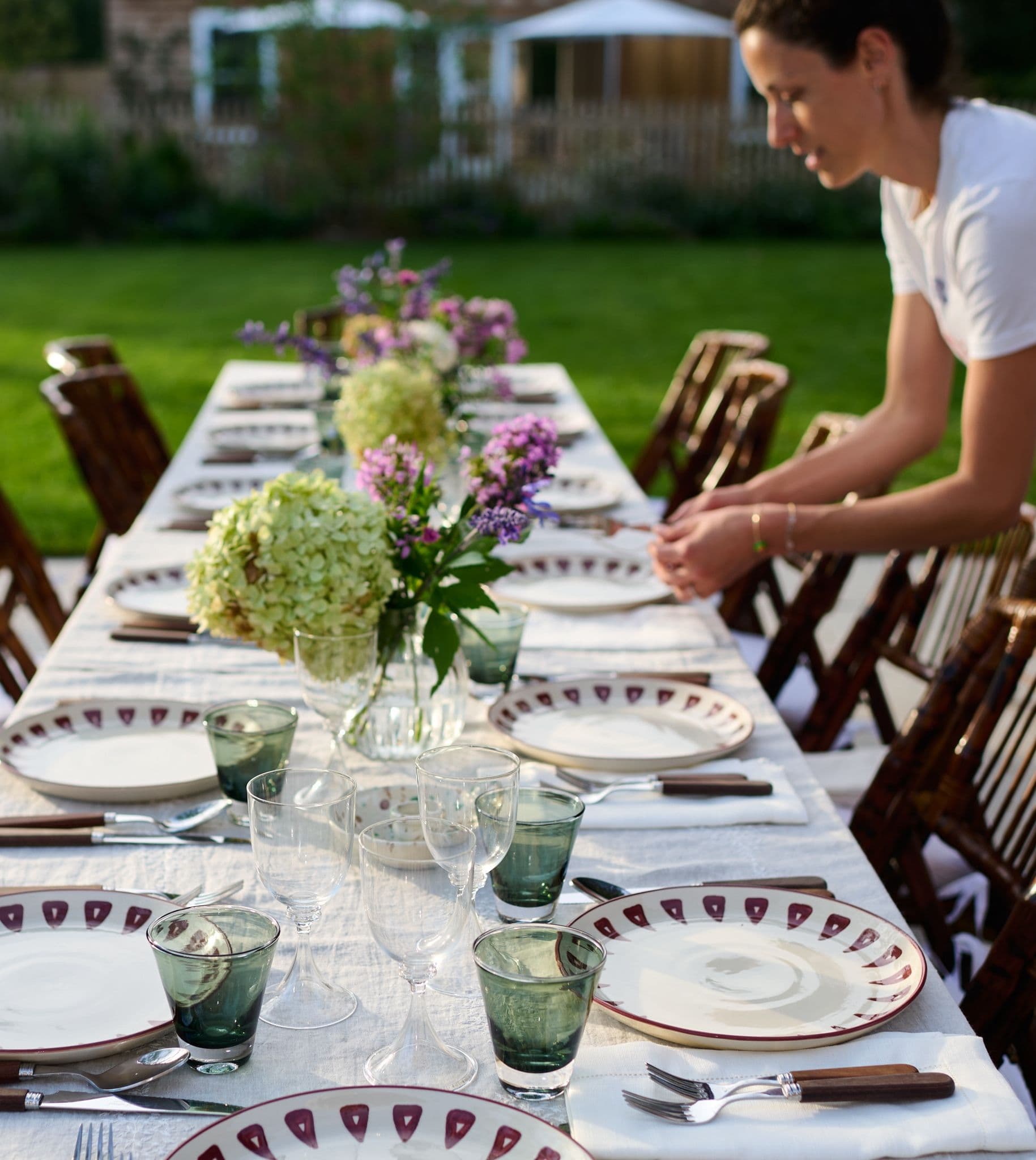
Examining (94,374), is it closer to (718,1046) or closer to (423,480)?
(423,480)

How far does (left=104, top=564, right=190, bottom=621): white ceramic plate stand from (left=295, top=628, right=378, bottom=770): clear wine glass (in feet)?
2.14

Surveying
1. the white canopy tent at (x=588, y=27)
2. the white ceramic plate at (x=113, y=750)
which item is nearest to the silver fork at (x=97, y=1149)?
the white ceramic plate at (x=113, y=750)

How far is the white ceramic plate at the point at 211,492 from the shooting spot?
Answer: 305 cm

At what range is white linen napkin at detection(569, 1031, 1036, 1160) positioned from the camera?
1042 mm

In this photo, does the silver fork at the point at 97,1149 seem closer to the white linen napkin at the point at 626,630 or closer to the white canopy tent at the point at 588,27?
the white linen napkin at the point at 626,630

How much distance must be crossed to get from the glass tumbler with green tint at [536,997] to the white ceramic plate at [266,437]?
2724 mm

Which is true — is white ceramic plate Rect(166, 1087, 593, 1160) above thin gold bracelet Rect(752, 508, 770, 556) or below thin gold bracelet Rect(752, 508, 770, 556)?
above

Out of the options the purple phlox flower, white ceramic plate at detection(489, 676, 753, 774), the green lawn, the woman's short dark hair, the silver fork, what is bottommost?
the green lawn

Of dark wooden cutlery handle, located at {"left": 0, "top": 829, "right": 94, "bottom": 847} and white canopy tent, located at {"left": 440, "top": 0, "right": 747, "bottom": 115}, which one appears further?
white canopy tent, located at {"left": 440, "top": 0, "right": 747, "bottom": 115}

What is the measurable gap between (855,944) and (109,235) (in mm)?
15398

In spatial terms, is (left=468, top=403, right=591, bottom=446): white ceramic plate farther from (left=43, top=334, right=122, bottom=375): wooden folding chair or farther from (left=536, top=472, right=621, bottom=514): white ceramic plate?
(left=43, top=334, right=122, bottom=375): wooden folding chair

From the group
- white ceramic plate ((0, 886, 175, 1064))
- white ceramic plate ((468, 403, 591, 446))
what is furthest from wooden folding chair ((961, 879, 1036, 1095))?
white ceramic plate ((468, 403, 591, 446))

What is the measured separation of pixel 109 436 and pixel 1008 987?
9.76 ft

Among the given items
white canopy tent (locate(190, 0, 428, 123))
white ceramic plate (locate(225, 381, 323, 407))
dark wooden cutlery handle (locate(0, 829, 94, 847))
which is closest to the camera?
dark wooden cutlery handle (locate(0, 829, 94, 847))
